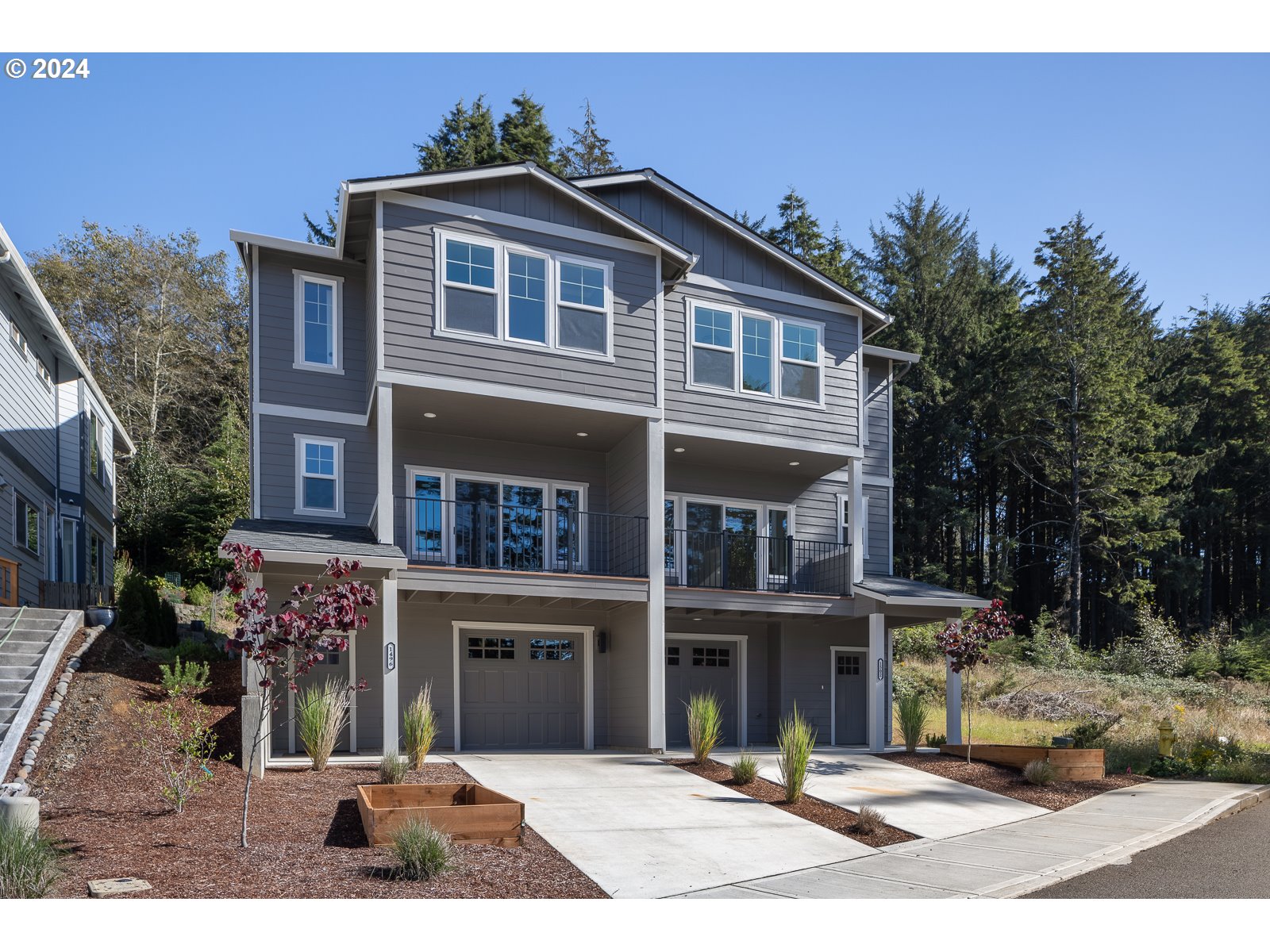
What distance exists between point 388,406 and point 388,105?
4209mm

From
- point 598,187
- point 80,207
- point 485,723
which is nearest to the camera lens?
point 485,723

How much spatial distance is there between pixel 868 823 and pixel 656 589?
6.09 m

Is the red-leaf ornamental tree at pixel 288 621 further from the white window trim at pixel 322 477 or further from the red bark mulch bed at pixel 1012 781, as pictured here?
the red bark mulch bed at pixel 1012 781

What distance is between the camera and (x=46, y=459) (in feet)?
70.4

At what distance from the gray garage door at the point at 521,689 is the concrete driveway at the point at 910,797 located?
309cm

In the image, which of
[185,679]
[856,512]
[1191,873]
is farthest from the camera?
[856,512]

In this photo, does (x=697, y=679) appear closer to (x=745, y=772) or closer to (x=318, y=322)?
(x=745, y=772)

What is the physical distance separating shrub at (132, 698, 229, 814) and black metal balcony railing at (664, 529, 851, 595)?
8.23m

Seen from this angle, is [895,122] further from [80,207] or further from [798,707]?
[80,207]

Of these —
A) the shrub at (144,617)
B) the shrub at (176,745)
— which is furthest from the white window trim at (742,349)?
the shrub at (144,617)

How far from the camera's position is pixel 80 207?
34750 mm

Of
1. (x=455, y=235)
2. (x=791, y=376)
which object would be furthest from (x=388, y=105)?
(x=791, y=376)

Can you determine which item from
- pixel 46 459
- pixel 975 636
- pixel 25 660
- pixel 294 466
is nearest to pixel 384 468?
pixel 294 466

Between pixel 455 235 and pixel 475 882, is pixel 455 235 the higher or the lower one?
the higher one
